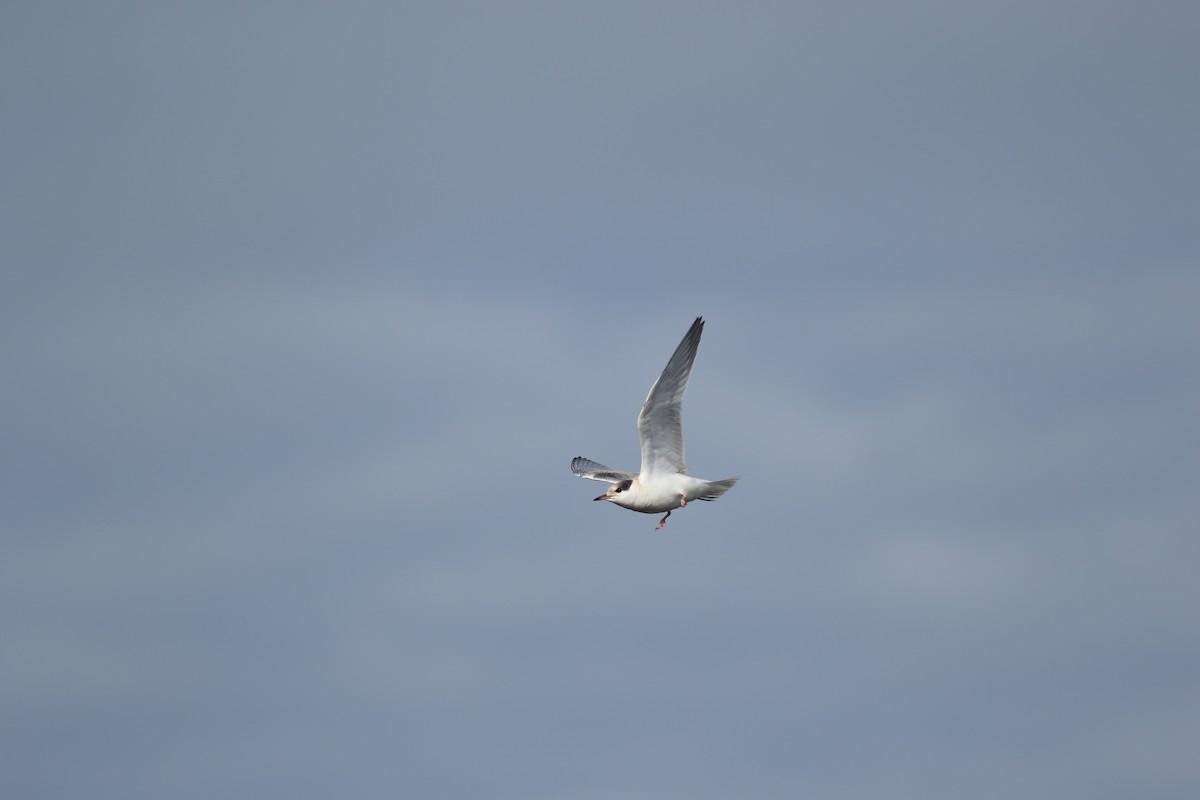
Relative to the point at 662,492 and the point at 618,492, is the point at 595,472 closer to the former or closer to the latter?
the point at 618,492

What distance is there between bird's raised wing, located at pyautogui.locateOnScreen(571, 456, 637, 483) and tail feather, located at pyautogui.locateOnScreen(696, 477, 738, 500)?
2599mm

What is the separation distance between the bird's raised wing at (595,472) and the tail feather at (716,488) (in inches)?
102

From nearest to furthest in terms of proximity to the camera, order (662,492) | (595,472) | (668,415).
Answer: (668,415)
(662,492)
(595,472)

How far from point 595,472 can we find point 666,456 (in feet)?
16.8

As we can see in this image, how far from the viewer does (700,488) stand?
3866 centimetres

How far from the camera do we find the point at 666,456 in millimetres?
39250

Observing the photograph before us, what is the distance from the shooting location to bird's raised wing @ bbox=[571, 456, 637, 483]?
42.5m

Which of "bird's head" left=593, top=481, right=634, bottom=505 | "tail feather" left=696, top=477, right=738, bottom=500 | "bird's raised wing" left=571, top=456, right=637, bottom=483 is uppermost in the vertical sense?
"bird's raised wing" left=571, top=456, right=637, bottom=483

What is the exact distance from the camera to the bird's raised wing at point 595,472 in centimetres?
4250

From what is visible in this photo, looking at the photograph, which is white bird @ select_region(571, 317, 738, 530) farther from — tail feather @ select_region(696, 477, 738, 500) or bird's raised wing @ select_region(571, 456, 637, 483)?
bird's raised wing @ select_region(571, 456, 637, 483)

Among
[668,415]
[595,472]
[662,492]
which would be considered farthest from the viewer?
[595,472]

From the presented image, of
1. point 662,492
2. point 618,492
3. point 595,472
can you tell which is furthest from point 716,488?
point 595,472

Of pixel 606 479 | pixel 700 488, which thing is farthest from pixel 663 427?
pixel 606 479

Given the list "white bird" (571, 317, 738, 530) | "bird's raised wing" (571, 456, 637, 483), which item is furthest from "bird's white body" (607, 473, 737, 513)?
"bird's raised wing" (571, 456, 637, 483)
